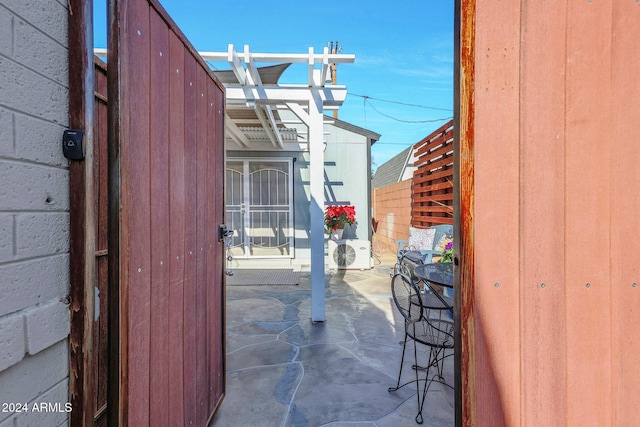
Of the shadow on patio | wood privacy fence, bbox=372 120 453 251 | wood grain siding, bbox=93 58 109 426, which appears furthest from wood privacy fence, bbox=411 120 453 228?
wood grain siding, bbox=93 58 109 426

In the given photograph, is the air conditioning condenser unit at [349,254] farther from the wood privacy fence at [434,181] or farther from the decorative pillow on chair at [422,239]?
the wood privacy fence at [434,181]

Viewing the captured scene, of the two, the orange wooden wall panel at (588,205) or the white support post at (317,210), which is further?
the white support post at (317,210)

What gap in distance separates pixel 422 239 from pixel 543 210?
13.5ft

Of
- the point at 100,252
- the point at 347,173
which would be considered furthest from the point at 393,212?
the point at 100,252

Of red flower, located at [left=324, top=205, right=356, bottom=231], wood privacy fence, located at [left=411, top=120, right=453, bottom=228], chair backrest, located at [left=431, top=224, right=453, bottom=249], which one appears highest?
wood privacy fence, located at [left=411, top=120, right=453, bottom=228]

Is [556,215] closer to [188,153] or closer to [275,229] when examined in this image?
[188,153]

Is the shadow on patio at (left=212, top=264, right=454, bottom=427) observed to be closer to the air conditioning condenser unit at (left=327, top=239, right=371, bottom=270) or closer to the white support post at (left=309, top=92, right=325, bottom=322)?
the white support post at (left=309, top=92, right=325, bottom=322)

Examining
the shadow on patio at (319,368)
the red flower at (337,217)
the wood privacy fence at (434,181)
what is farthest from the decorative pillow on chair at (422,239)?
the red flower at (337,217)

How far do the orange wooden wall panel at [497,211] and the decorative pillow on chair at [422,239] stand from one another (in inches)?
152

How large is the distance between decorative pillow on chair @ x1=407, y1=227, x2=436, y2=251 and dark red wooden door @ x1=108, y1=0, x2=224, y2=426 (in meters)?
3.72

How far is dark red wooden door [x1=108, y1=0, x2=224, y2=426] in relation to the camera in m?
0.98

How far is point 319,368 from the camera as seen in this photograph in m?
2.45

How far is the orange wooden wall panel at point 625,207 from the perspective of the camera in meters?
0.91

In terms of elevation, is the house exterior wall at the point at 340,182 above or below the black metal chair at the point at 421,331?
above
